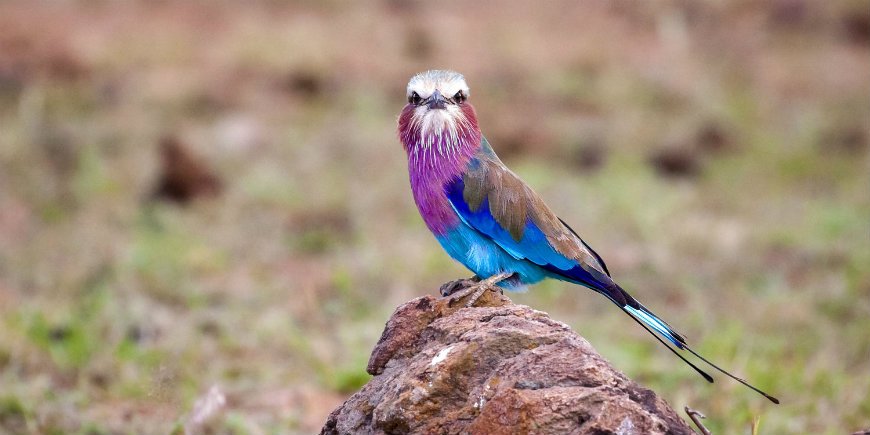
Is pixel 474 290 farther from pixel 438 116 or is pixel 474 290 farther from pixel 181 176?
pixel 181 176

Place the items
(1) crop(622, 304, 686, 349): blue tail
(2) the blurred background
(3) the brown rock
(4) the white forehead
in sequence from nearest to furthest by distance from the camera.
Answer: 1. (1) crop(622, 304, 686, 349): blue tail
2. (4) the white forehead
3. (2) the blurred background
4. (3) the brown rock

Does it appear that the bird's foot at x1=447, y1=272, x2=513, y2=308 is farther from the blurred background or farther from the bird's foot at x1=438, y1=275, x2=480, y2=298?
the blurred background

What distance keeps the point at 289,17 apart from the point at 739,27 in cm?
611

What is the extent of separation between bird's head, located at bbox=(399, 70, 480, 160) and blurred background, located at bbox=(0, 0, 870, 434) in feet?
4.48

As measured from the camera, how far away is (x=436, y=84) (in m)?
3.98

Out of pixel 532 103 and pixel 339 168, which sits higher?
pixel 532 103

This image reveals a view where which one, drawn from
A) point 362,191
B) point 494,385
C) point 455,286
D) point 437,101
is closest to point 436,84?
point 437,101

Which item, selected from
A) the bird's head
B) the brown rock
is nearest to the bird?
the bird's head

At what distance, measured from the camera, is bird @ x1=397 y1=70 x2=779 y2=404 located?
3932 mm

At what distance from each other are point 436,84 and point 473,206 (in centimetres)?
44

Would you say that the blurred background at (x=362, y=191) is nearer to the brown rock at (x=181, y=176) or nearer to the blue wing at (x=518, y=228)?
the brown rock at (x=181, y=176)

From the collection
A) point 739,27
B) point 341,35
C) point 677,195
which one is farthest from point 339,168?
point 739,27

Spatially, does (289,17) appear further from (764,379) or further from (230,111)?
(764,379)

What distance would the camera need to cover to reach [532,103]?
42.6 feet
